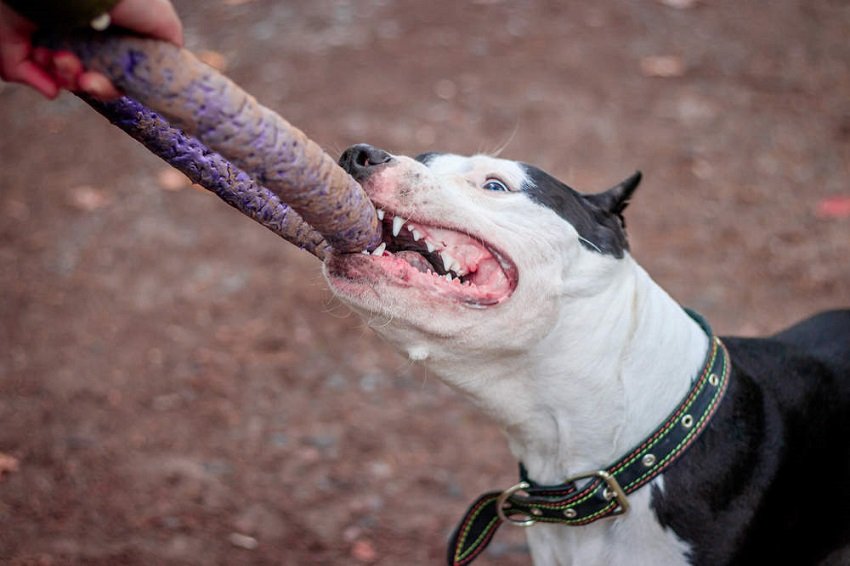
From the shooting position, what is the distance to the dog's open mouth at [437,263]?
219 cm

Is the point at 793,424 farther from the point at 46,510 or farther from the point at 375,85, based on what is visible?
the point at 375,85

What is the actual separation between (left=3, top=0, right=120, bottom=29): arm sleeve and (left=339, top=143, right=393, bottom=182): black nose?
93 cm

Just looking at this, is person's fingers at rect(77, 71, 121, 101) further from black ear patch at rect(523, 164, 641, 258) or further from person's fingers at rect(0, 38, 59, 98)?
black ear patch at rect(523, 164, 641, 258)

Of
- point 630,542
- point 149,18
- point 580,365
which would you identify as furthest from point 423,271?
point 149,18

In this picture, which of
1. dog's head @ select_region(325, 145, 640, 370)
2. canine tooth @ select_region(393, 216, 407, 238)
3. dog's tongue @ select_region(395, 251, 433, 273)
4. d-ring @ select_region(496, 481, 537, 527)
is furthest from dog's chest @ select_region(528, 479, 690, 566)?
canine tooth @ select_region(393, 216, 407, 238)

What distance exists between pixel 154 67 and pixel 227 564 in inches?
94.1

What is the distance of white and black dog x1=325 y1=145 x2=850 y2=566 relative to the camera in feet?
7.36

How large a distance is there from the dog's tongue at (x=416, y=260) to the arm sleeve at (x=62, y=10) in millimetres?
1090

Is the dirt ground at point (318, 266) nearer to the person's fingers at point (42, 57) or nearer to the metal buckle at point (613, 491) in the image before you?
the metal buckle at point (613, 491)

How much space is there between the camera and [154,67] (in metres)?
1.52

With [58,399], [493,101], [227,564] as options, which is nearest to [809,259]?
[493,101]

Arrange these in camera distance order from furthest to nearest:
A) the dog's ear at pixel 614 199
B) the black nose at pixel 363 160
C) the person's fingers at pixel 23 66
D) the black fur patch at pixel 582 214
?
the dog's ear at pixel 614 199 < the black fur patch at pixel 582 214 < the black nose at pixel 363 160 < the person's fingers at pixel 23 66

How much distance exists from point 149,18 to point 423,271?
1.05 metres

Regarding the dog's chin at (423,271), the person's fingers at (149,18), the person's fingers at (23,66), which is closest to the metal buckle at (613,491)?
the dog's chin at (423,271)
